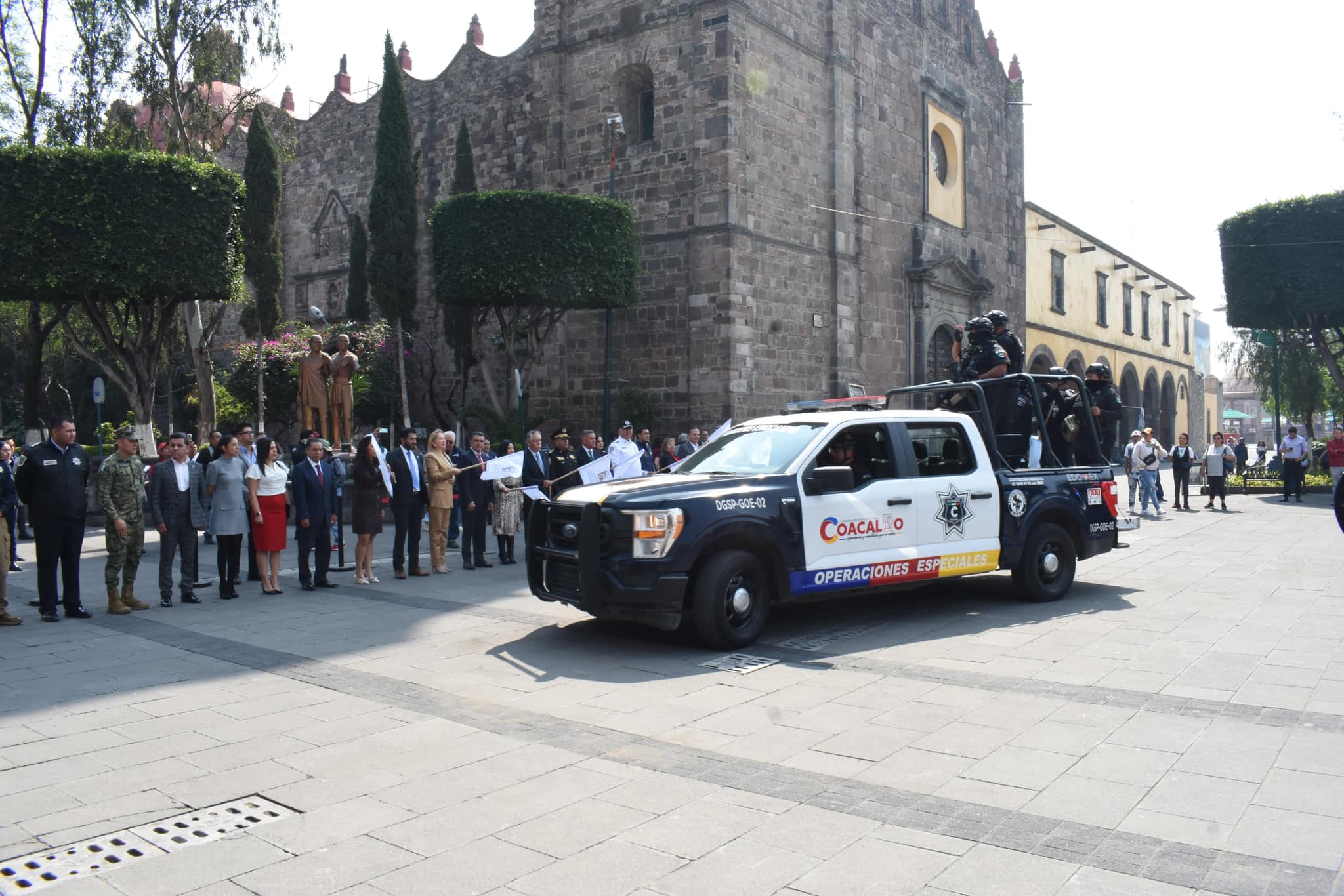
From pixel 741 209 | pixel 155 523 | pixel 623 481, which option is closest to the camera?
pixel 623 481

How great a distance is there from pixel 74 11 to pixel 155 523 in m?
17.6

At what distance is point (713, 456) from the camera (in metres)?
8.82

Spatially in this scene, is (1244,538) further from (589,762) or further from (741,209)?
(589,762)

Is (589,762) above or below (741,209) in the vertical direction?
below

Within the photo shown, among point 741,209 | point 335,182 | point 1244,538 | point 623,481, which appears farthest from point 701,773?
point 335,182

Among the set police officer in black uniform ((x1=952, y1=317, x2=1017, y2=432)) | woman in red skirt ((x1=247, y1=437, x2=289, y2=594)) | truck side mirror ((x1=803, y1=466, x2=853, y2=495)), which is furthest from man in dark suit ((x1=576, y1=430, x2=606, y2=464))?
truck side mirror ((x1=803, y1=466, x2=853, y2=495))

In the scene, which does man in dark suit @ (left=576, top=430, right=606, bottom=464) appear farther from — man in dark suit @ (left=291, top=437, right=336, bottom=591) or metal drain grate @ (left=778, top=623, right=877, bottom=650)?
metal drain grate @ (left=778, top=623, right=877, bottom=650)

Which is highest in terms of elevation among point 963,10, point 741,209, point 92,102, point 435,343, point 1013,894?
point 963,10

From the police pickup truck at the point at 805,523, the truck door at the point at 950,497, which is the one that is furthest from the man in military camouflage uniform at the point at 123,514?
the truck door at the point at 950,497

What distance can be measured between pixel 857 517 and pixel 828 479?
2.05 feet

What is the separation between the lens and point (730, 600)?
7.61m

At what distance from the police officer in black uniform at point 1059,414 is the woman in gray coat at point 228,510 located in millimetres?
8435

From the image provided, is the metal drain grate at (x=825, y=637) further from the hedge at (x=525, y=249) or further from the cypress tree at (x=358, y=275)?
the cypress tree at (x=358, y=275)

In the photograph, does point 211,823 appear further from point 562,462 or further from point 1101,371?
point 562,462
